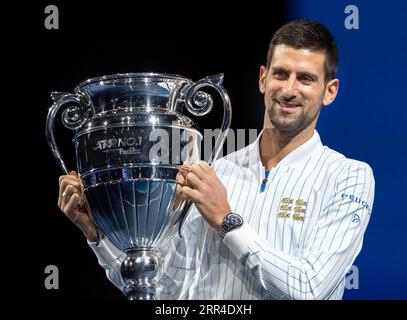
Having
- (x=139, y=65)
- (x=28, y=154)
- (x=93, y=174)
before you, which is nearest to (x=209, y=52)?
(x=139, y=65)

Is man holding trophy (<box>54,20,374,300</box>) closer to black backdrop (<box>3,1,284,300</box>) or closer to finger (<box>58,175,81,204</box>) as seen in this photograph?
finger (<box>58,175,81,204</box>)

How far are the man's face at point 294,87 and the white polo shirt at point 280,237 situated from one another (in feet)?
0.32

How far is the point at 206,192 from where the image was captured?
6.12 ft

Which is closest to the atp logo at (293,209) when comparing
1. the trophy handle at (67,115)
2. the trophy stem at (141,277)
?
the trophy stem at (141,277)

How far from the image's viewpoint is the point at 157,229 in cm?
186

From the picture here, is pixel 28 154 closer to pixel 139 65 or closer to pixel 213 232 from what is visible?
pixel 139 65

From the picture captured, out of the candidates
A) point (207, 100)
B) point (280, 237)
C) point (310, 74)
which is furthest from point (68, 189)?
point (310, 74)

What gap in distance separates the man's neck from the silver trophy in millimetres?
372

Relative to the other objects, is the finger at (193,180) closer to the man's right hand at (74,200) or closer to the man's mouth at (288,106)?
the man's right hand at (74,200)

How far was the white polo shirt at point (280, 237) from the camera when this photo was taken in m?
1.93

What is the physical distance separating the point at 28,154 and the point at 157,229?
1184 mm

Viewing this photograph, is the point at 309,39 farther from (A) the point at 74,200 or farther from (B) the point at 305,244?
(A) the point at 74,200

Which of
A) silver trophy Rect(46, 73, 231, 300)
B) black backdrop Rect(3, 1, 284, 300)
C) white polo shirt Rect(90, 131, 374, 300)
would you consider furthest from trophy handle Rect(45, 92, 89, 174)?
black backdrop Rect(3, 1, 284, 300)

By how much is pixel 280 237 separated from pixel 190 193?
32 centimetres
